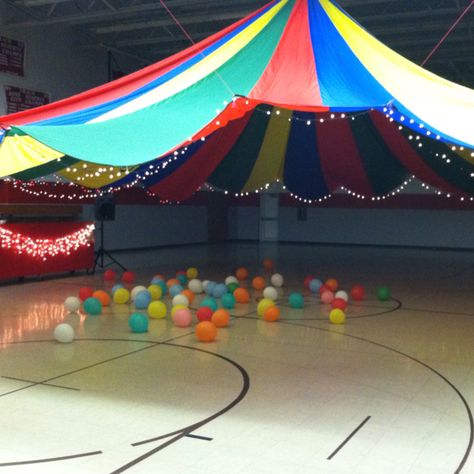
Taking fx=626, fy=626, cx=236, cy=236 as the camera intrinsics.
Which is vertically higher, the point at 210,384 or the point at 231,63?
the point at 231,63

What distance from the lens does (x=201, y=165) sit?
838 cm

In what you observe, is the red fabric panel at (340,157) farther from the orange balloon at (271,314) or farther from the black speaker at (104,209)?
the black speaker at (104,209)

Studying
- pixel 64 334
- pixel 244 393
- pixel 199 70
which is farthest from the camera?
pixel 64 334

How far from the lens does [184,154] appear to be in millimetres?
7891

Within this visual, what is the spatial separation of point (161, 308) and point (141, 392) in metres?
2.15

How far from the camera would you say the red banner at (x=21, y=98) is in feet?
33.2

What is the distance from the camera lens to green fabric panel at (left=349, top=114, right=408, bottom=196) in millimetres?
7504

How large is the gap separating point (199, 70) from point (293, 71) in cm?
70

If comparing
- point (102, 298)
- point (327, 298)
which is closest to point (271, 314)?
point (327, 298)

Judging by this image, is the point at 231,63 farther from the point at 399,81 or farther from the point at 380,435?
the point at 380,435

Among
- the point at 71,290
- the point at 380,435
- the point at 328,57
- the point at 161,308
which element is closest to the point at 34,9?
the point at 71,290

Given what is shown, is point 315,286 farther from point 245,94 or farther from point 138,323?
point 245,94

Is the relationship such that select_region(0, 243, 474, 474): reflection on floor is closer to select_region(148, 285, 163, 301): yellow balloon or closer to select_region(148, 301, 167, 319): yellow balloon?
select_region(148, 301, 167, 319): yellow balloon

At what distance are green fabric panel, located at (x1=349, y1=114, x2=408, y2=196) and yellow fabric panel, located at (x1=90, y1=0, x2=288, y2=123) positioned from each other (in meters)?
2.50
